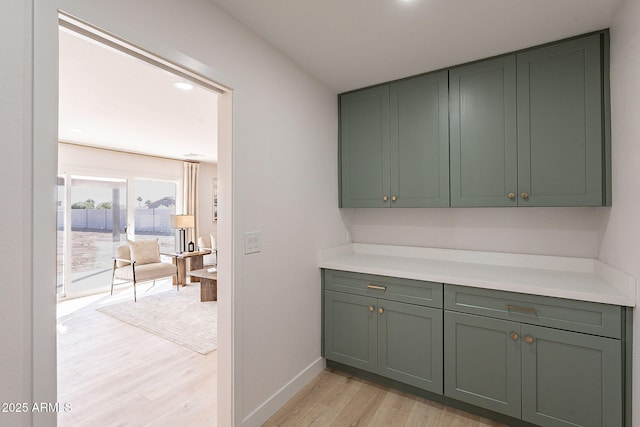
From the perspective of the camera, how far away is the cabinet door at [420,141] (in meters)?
2.28

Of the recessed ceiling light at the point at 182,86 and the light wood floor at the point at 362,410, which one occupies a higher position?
the recessed ceiling light at the point at 182,86

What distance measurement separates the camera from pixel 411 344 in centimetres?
210

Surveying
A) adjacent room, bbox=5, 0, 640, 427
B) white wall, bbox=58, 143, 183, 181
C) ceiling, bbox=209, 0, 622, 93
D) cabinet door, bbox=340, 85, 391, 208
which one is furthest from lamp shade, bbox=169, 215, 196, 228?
ceiling, bbox=209, 0, 622, 93

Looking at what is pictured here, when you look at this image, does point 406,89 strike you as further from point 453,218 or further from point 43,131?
point 43,131

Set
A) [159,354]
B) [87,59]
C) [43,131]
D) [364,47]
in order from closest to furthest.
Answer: [43,131] → [364,47] → [87,59] → [159,354]

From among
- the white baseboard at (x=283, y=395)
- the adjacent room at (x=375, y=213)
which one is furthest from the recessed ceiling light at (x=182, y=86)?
the white baseboard at (x=283, y=395)

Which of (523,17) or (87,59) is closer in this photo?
(523,17)

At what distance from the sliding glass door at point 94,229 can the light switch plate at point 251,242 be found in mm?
4706

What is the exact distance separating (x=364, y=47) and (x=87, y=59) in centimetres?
200

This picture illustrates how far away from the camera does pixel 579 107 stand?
1850 millimetres

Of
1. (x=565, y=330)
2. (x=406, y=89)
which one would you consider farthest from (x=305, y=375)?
(x=406, y=89)

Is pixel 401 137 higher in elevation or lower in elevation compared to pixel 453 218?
higher

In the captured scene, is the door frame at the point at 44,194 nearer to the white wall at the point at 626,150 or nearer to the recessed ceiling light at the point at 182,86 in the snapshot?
the recessed ceiling light at the point at 182,86

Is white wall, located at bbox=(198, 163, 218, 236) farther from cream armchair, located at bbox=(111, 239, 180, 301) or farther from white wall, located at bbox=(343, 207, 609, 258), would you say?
white wall, located at bbox=(343, 207, 609, 258)
